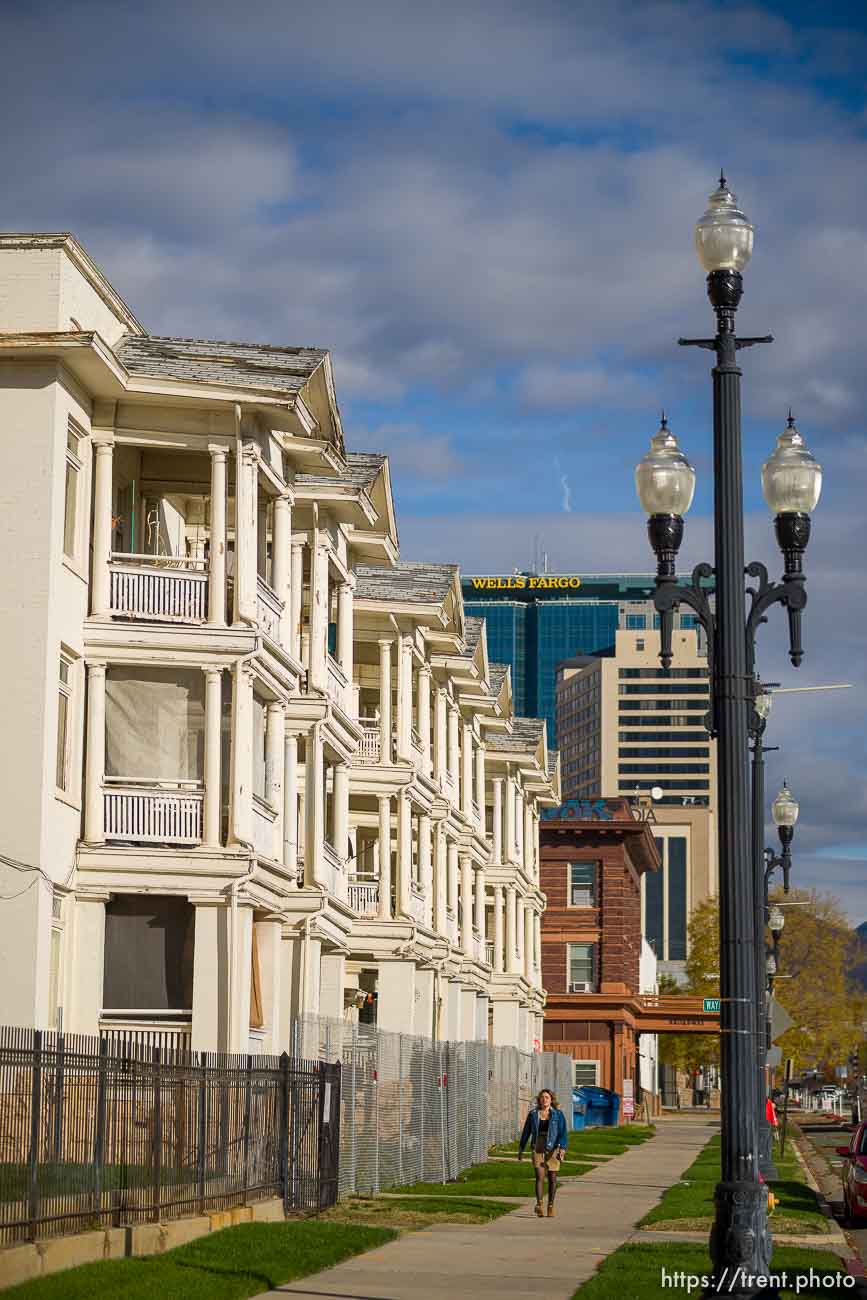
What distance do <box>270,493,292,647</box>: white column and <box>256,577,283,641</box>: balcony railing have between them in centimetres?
21

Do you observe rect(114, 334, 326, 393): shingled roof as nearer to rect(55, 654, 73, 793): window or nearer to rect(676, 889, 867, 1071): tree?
rect(55, 654, 73, 793): window

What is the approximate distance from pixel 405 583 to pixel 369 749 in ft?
12.0

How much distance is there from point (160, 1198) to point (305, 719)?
48.1 feet

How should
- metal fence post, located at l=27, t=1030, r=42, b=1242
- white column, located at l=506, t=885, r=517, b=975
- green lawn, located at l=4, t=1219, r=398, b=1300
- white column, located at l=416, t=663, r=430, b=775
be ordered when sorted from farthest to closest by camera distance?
white column, located at l=506, t=885, r=517, b=975
white column, located at l=416, t=663, r=430, b=775
metal fence post, located at l=27, t=1030, r=42, b=1242
green lawn, located at l=4, t=1219, r=398, b=1300

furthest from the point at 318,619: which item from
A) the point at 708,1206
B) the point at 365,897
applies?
the point at 708,1206

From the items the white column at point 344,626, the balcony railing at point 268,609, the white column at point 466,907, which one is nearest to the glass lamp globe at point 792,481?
the balcony railing at point 268,609

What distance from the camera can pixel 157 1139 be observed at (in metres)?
19.3

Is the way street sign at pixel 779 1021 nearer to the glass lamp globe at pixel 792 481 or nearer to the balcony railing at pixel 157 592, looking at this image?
the balcony railing at pixel 157 592

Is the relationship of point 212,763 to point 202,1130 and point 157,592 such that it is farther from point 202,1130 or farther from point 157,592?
point 202,1130

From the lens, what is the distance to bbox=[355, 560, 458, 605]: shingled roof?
43.2 meters

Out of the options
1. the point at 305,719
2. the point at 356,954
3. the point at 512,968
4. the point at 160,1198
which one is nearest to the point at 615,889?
the point at 512,968

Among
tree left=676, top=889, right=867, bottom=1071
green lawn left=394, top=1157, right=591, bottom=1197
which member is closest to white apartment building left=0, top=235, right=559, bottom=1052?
green lawn left=394, top=1157, right=591, bottom=1197

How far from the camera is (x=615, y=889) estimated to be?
83.9m

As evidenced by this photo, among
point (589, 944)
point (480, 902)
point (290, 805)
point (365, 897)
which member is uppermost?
point (290, 805)
